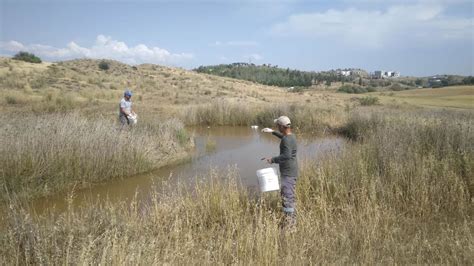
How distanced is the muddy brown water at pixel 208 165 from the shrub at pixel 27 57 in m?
40.4

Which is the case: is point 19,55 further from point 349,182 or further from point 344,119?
point 349,182

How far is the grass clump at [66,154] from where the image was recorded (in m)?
8.09

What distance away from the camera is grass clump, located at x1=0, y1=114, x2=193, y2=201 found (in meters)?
8.09

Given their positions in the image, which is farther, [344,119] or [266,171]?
[344,119]

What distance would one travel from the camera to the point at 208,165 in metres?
12.2

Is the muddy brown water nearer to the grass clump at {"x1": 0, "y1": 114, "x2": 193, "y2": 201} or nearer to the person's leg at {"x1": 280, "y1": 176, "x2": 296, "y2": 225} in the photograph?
the grass clump at {"x1": 0, "y1": 114, "x2": 193, "y2": 201}

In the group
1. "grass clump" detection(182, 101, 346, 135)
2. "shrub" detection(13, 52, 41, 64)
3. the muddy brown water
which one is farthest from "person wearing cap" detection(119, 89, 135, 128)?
"shrub" detection(13, 52, 41, 64)

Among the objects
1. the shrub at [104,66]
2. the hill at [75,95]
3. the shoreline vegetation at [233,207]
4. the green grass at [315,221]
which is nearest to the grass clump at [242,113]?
the hill at [75,95]

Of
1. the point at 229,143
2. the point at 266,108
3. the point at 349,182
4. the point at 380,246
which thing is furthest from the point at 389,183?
the point at 266,108

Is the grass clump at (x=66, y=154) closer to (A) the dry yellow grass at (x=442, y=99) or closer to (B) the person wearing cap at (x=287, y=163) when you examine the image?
(B) the person wearing cap at (x=287, y=163)

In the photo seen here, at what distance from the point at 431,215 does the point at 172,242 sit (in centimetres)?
413

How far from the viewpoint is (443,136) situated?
28.2 ft

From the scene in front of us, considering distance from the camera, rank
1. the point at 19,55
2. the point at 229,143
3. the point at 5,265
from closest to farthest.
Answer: the point at 5,265, the point at 229,143, the point at 19,55

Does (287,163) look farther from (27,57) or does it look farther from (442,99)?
(27,57)
